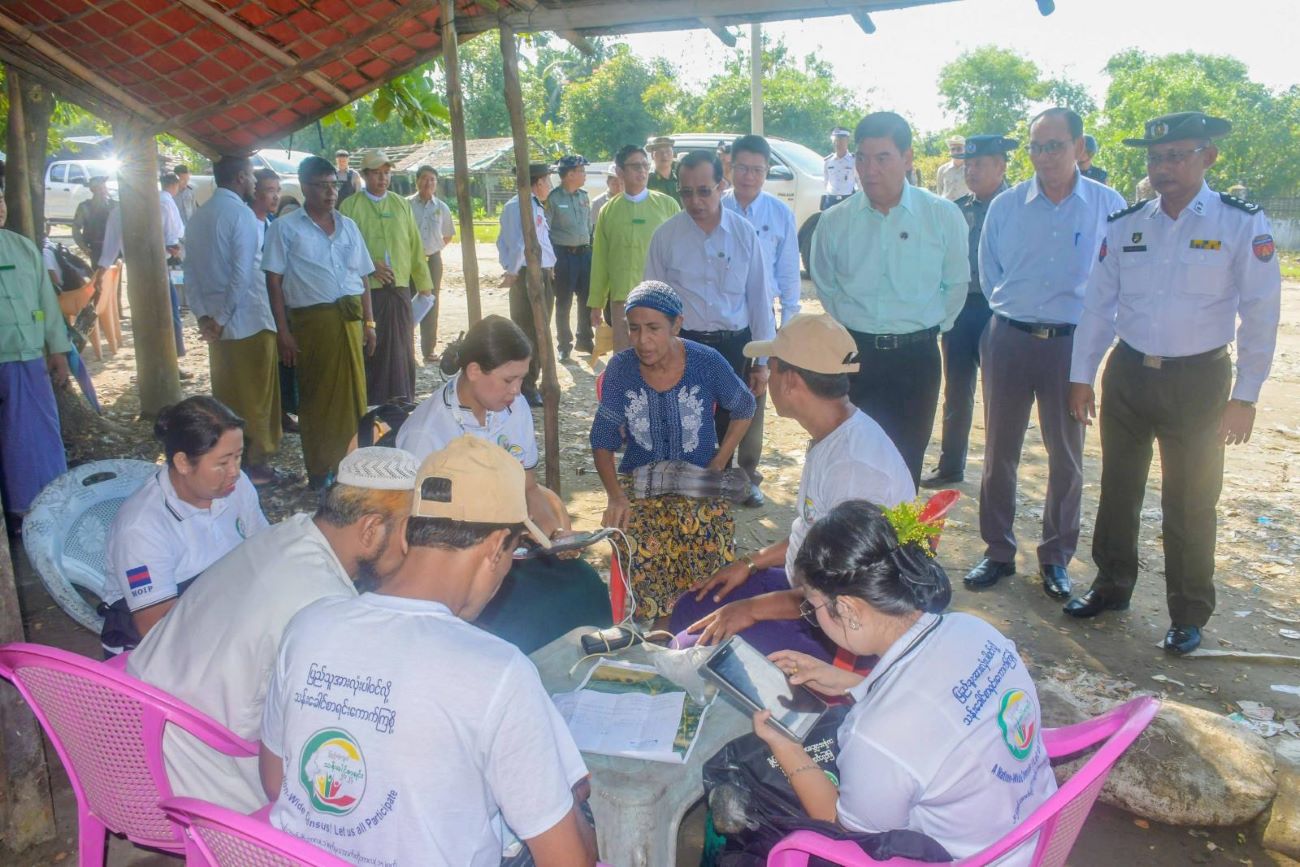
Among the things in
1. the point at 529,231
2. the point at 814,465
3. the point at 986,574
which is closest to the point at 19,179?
the point at 529,231

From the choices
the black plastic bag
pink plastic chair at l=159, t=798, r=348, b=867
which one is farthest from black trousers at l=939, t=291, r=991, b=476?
pink plastic chair at l=159, t=798, r=348, b=867

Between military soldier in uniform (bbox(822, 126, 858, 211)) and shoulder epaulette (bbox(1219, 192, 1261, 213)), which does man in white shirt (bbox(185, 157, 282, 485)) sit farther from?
military soldier in uniform (bbox(822, 126, 858, 211))

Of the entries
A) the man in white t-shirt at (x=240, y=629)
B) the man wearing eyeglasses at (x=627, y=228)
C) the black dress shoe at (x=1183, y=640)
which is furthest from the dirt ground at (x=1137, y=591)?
the man wearing eyeglasses at (x=627, y=228)

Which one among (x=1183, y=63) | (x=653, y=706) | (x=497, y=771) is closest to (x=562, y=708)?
(x=653, y=706)

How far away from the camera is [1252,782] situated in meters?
3.02

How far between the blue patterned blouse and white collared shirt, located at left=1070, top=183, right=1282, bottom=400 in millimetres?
1653

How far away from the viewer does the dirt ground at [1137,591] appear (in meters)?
3.05

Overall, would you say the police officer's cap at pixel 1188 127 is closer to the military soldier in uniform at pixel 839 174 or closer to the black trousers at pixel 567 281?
the black trousers at pixel 567 281

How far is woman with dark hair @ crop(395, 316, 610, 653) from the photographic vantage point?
3447mm

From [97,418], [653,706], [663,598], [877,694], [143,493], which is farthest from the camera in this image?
[97,418]

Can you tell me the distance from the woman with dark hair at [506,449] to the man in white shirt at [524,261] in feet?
13.6

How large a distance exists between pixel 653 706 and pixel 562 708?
22 centimetres

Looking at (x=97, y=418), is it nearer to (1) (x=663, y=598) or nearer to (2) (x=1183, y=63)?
(1) (x=663, y=598)

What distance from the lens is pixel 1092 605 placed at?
4398 millimetres
